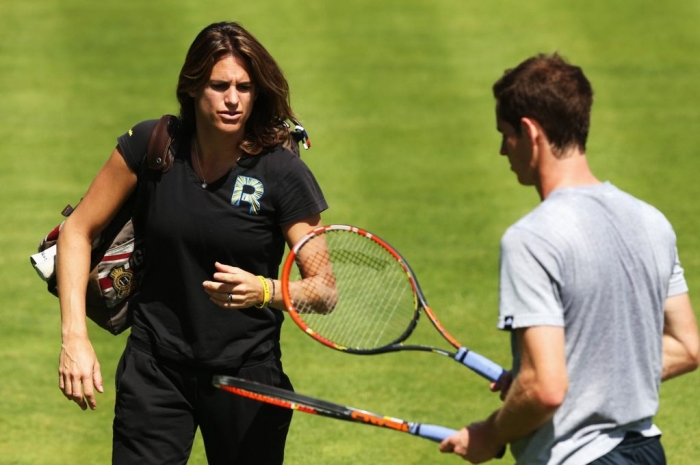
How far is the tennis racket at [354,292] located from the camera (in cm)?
491

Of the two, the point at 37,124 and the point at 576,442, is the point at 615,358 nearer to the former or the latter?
the point at 576,442

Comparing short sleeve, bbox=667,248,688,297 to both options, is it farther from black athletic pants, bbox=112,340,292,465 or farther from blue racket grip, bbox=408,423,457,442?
black athletic pants, bbox=112,340,292,465

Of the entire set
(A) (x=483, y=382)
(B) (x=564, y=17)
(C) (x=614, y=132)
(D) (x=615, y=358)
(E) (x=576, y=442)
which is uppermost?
(B) (x=564, y=17)

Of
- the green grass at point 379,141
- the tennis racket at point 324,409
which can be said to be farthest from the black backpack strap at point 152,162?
the green grass at point 379,141

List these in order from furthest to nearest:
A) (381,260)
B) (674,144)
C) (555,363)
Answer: (674,144) < (381,260) < (555,363)

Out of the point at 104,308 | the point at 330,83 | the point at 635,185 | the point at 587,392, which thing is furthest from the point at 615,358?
the point at 330,83

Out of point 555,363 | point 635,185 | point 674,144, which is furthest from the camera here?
point 674,144

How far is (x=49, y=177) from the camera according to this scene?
11367 millimetres

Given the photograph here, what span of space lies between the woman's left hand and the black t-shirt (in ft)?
0.59

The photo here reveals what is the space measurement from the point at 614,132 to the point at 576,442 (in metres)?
8.50

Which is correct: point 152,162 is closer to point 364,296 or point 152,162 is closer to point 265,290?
point 265,290

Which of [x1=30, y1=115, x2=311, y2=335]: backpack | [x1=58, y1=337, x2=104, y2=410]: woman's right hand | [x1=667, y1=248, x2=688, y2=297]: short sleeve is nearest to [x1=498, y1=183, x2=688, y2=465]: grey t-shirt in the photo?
[x1=667, y1=248, x2=688, y2=297]: short sleeve

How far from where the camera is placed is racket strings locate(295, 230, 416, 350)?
534 centimetres

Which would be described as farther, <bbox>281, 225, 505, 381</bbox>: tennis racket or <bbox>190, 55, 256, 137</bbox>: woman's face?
<bbox>190, 55, 256, 137</bbox>: woman's face
